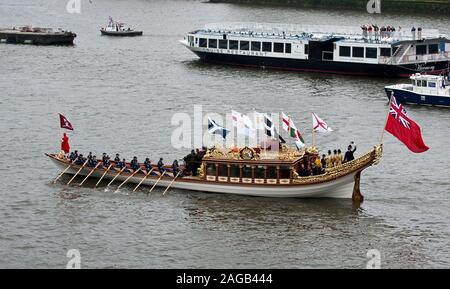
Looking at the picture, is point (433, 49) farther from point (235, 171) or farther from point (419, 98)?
point (235, 171)

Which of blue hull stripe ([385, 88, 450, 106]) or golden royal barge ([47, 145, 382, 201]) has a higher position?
blue hull stripe ([385, 88, 450, 106])

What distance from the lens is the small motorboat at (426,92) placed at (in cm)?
8497

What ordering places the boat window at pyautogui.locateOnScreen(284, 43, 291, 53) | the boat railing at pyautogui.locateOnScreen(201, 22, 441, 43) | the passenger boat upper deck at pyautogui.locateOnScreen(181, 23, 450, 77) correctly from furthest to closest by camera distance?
the boat window at pyautogui.locateOnScreen(284, 43, 291, 53) → the boat railing at pyautogui.locateOnScreen(201, 22, 441, 43) → the passenger boat upper deck at pyautogui.locateOnScreen(181, 23, 450, 77)

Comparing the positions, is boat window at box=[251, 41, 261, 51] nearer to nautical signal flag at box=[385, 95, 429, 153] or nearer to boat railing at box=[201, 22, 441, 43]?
boat railing at box=[201, 22, 441, 43]

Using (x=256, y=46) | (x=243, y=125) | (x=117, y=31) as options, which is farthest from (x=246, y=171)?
(x=117, y=31)

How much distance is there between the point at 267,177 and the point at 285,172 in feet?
3.37

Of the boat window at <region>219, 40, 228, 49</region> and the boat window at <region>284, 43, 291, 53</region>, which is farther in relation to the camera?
the boat window at <region>219, 40, 228, 49</region>

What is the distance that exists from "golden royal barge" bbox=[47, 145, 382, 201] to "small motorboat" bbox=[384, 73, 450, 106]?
1133 inches

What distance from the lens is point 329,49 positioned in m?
107

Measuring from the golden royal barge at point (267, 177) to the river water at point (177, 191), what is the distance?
2.03 feet

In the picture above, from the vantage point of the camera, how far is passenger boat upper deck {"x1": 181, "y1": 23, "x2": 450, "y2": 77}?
339 feet

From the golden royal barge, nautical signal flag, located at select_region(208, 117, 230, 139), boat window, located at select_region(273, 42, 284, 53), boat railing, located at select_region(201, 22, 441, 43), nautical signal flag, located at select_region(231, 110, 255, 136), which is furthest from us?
boat window, located at select_region(273, 42, 284, 53)

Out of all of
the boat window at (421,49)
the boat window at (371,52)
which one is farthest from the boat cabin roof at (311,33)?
the boat window at (371,52)

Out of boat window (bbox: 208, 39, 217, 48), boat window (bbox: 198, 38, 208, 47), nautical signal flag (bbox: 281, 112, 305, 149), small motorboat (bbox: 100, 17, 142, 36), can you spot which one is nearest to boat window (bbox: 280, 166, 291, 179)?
nautical signal flag (bbox: 281, 112, 305, 149)
